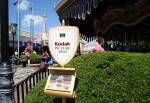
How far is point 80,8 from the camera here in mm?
12805

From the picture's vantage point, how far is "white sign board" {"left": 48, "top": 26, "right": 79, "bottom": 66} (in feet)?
24.1

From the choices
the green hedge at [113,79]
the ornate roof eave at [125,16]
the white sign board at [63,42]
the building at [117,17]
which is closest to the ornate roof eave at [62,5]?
the building at [117,17]

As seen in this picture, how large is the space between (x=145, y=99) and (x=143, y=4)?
19.7ft

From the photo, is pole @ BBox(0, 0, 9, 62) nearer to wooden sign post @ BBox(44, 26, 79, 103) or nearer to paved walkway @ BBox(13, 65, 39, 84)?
wooden sign post @ BBox(44, 26, 79, 103)

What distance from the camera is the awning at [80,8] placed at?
11.6 m

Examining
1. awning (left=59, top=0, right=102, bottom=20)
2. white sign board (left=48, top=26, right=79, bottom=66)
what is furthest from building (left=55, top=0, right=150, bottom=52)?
white sign board (left=48, top=26, right=79, bottom=66)

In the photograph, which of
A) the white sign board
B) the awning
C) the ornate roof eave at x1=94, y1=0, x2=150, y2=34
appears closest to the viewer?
the white sign board

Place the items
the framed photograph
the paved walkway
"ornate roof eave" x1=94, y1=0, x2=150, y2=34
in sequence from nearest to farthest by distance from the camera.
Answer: the framed photograph, "ornate roof eave" x1=94, y1=0, x2=150, y2=34, the paved walkway

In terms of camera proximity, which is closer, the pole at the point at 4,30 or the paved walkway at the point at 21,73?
the pole at the point at 4,30

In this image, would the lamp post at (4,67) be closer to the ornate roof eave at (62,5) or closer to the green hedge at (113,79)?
the green hedge at (113,79)

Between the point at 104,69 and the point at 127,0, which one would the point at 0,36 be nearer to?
the point at 104,69

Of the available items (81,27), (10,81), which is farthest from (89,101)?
(81,27)

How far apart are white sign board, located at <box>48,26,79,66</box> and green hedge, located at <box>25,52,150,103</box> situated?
392mm

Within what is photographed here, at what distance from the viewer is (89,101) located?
6988mm
